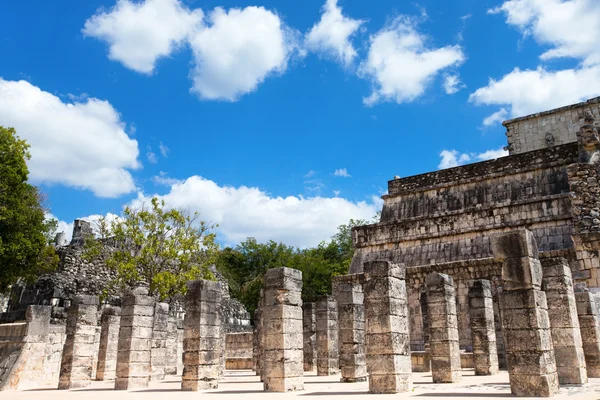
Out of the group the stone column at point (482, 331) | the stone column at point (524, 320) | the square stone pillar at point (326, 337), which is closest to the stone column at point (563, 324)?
the stone column at point (524, 320)

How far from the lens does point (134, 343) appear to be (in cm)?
1373

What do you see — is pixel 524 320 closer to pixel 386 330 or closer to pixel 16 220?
pixel 386 330

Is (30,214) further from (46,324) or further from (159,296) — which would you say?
(159,296)

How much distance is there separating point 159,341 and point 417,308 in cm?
1007

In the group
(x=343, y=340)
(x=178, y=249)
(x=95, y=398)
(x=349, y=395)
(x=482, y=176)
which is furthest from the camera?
(x=178, y=249)

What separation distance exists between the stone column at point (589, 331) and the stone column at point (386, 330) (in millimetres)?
4586

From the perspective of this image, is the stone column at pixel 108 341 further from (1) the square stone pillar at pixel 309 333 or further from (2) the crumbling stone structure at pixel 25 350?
(1) the square stone pillar at pixel 309 333

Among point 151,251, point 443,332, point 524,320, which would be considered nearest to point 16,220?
point 151,251

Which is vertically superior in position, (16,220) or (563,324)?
(16,220)

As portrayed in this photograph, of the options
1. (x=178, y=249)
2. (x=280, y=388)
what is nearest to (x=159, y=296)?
(x=178, y=249)

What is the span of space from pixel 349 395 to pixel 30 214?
627 inches

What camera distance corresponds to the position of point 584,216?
17969 millimetres

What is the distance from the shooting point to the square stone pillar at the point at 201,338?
1234cm

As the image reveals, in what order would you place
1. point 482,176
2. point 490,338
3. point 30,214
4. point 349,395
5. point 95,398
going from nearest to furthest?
point 349,395, point 95,398, point 490,338, point 30,214, point 482,176
